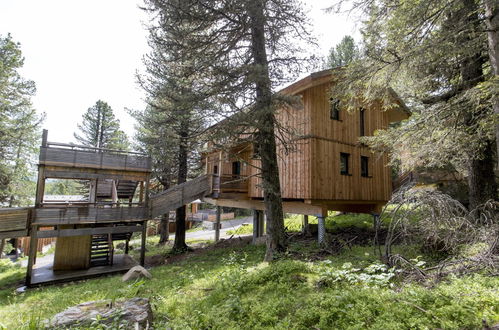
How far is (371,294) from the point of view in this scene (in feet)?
12.1

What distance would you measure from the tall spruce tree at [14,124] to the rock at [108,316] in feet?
62.0

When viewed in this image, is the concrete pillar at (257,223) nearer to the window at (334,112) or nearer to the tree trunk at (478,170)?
the window at (334,112)

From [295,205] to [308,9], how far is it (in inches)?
301

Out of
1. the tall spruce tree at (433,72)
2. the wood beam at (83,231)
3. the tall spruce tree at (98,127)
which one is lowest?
the wood beam at (83,231)

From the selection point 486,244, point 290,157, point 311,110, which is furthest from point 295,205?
point 486,244

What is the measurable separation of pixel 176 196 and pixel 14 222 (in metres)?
6.04

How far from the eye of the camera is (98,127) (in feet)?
97.8

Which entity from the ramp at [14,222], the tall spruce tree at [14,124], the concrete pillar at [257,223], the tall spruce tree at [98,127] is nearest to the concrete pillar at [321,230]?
the concrete pillar at [257,223]

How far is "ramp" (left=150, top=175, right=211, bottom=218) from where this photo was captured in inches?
471

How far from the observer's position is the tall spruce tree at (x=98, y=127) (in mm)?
29469

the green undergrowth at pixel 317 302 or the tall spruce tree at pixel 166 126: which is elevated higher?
the tall spruce tree at pixel 166 126

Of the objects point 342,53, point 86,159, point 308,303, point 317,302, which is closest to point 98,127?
point 86,159

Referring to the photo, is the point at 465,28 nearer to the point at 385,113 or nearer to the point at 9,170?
the point at 385,113

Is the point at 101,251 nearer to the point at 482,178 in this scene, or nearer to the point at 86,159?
the point at 86,159
